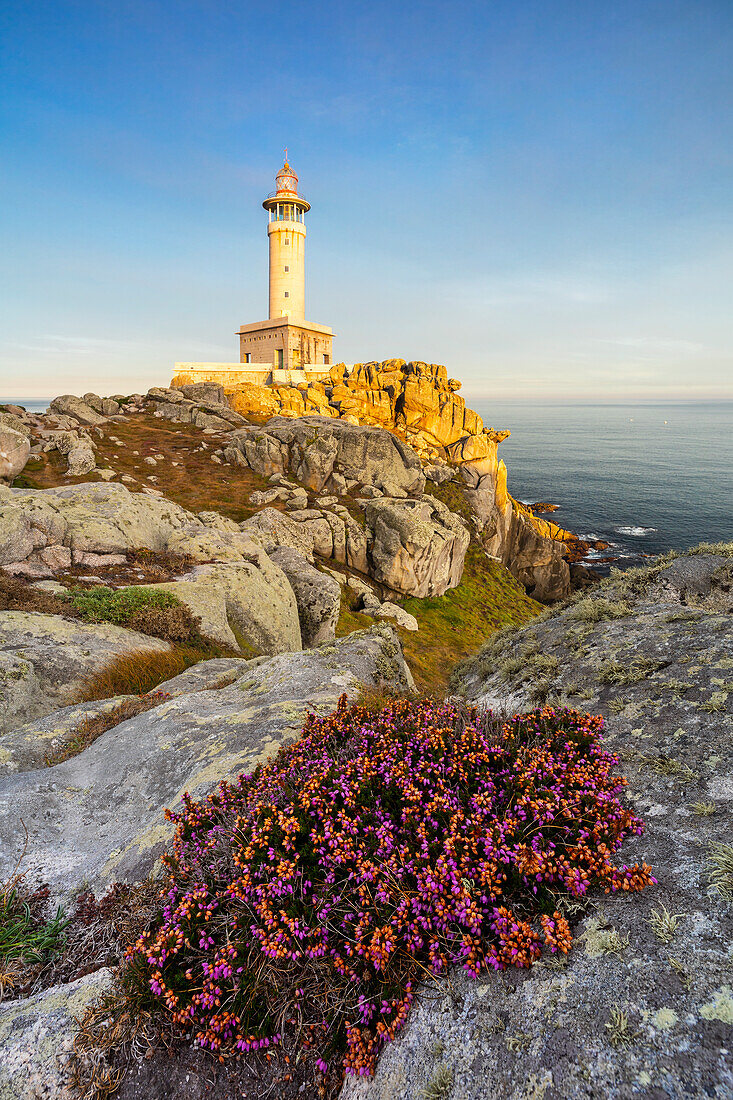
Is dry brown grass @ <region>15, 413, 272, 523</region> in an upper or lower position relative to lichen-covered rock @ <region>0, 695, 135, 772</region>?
upper

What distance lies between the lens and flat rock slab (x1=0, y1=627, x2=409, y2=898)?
16.6 ft

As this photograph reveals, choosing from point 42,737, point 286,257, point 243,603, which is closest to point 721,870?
point 42,737

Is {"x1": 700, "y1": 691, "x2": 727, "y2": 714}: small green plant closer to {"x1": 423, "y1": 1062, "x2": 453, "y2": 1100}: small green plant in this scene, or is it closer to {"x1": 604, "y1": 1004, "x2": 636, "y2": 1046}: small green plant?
{"x1": 604, "y1": 1004, "x2": 636, "y2": 1046}: small green plant

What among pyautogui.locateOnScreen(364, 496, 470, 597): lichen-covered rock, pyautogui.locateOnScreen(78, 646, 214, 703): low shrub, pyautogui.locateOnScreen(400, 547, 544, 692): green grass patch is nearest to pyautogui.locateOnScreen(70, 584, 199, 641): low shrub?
pyautogui.locateOnScreen(78, 646, 214, 703): low shrub

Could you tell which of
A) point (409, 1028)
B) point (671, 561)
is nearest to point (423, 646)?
point (671, 561)

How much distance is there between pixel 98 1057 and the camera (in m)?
3.03

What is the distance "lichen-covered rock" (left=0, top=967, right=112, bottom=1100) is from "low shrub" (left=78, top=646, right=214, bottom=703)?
317 inches

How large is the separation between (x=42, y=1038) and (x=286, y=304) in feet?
349

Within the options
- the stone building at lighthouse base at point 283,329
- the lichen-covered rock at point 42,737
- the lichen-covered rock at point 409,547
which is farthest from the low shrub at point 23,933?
the stone building at lighthouse base at point 283,329

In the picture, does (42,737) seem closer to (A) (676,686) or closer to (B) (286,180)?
(A) (676,686)

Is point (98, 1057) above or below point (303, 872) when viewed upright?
below

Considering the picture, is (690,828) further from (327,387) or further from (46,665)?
(327,387)

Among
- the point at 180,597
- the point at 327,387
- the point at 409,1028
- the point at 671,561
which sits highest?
the point at 327,387

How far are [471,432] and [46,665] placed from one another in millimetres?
88030
